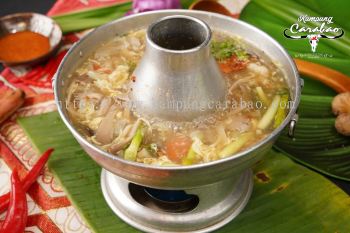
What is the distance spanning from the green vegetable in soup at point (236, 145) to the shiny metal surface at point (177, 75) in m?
0.23

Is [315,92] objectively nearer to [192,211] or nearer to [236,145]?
[236,145]

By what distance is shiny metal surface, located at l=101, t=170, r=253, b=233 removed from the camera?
7.90ft

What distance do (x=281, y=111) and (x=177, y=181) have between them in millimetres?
756

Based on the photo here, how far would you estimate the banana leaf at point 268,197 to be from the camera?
2.47 meters

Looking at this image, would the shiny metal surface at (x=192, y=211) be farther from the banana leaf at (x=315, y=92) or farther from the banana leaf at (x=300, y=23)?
the banana leaf at (x=300, y=23)

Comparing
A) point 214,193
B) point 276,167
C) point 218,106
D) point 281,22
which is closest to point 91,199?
point 214,193

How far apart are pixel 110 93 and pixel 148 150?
0.50 meters

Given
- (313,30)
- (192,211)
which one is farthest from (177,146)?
(313,30)

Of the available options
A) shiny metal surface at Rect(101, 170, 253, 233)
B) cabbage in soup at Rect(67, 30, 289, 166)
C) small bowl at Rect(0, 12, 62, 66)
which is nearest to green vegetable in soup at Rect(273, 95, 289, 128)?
cabbage in soup at Rect(67, 30, 289, 166)

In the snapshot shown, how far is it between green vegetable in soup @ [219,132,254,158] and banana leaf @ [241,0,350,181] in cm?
73

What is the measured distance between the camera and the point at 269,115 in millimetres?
2359

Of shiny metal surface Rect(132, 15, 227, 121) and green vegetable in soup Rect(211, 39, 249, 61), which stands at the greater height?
shiny metal surface Rect(132, 15, 227, 121)

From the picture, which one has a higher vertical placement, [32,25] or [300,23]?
[32,25]

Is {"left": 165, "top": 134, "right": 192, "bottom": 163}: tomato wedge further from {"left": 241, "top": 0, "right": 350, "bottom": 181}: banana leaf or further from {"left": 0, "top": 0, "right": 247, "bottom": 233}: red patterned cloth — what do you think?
{"left": 241, "top": 0, "right": 350, "bottom": 181}: banana leaf
